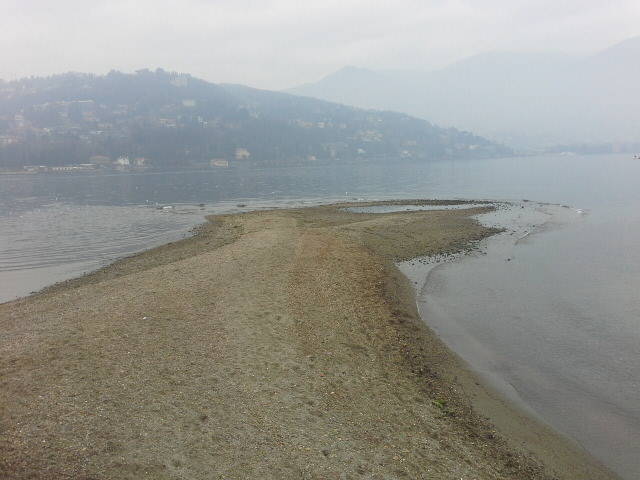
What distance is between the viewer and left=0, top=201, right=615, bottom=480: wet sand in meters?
8.55

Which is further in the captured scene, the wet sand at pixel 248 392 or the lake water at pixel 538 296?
the lake water at pixel 538 296

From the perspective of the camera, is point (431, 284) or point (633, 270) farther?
point (633, 270)

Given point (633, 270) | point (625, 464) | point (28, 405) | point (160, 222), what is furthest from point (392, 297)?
point (160, 222)

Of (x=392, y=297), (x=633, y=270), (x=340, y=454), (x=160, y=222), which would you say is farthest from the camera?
(x=160, y=222)

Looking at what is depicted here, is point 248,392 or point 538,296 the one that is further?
point 538,296

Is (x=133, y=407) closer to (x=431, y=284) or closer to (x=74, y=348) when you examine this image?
(x=74, y=348)

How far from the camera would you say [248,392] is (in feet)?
35.8

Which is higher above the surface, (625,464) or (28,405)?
(28,405)

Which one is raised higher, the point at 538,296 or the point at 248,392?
the point at 248,392

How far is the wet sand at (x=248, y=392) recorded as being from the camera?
855cm

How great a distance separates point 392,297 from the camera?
20219 millimetres

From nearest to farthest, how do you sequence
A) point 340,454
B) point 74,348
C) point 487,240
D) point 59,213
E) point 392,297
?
point 340,454, point 74,348, point 392,297, point 487,240, point 59,213

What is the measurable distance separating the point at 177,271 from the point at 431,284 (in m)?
14.0

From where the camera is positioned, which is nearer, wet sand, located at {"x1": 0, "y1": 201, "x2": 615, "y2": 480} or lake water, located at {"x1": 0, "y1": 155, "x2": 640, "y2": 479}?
wet sand, located at {"x1": 0, "y1": 201, "x2": 615, "y2": 480}
